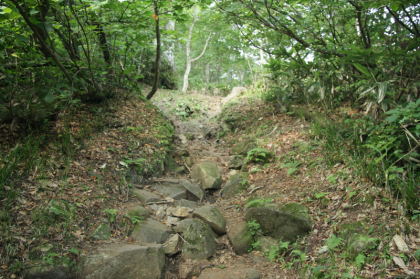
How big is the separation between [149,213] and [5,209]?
2.12 meters

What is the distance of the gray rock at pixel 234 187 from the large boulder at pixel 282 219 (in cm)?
112

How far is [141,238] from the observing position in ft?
12.7

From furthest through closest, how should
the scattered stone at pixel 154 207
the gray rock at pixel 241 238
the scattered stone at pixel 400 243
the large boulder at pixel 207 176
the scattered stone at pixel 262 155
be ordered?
the scattered stone at pixel 262 155
the large boulder at pixel 207 176
the scattered stone at pixel 154 207
the gray rock at pixel 241 238
the scattered stone at pixel 400 243

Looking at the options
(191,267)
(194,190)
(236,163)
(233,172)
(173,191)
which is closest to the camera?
(191,267)

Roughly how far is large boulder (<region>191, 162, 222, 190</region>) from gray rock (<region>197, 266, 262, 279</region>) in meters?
2.38

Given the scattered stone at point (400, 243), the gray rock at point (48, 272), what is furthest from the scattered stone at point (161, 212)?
the scattered stone at point (400, 243)

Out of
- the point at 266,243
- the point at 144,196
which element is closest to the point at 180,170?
the point at 144,196

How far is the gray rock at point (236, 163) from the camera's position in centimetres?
657

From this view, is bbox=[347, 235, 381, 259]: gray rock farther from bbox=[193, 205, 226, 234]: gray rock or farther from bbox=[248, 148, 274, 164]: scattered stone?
bbox=[248, 148, 274, 164]: scattered stone

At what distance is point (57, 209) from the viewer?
11.2 feet

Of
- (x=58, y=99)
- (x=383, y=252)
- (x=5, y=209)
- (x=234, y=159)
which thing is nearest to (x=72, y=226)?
(x=5, y=209)

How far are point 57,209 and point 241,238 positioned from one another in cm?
295

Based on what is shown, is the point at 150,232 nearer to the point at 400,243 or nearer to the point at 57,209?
the point at 57,209

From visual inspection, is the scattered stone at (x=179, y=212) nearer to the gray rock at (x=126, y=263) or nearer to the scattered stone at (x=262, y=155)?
the gray rock at (x=126, y=263)
